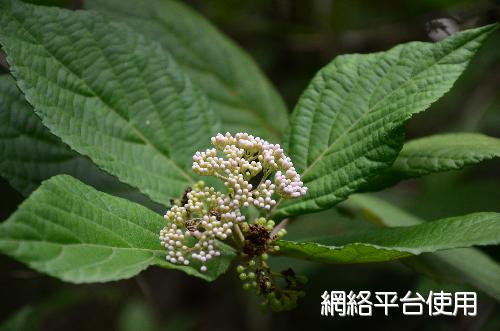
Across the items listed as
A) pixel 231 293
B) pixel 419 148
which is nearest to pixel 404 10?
pixel 419 148

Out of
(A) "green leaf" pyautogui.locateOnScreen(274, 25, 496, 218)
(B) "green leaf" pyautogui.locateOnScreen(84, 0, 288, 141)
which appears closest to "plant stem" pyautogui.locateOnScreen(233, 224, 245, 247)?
(A) "green leaf" pyautogui.locateOnScreen(274, 25, 496, 218)

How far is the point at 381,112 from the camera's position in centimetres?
158

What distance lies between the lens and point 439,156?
1652mm

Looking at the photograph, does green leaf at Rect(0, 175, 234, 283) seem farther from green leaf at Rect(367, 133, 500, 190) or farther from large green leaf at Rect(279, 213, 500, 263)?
green leaf at Rect(367, 133, 500, 190)

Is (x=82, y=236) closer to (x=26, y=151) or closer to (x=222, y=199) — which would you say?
(x=222, y=199)

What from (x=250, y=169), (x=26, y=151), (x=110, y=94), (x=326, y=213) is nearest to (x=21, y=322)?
(x=26, y=151)

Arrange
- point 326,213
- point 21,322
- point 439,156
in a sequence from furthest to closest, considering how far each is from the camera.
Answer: point 326,213 → point 21,322 → point 439,156

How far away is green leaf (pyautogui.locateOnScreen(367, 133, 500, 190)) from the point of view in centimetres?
157

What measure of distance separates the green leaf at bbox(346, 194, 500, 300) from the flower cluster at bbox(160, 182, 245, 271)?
2.31 feet

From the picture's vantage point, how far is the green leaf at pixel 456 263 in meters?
1.80

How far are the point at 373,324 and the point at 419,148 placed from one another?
80.6 inches

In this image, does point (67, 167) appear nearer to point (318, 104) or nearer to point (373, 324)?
point (318, 104)

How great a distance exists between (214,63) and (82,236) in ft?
4.13

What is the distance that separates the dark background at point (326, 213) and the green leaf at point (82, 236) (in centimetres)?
140
